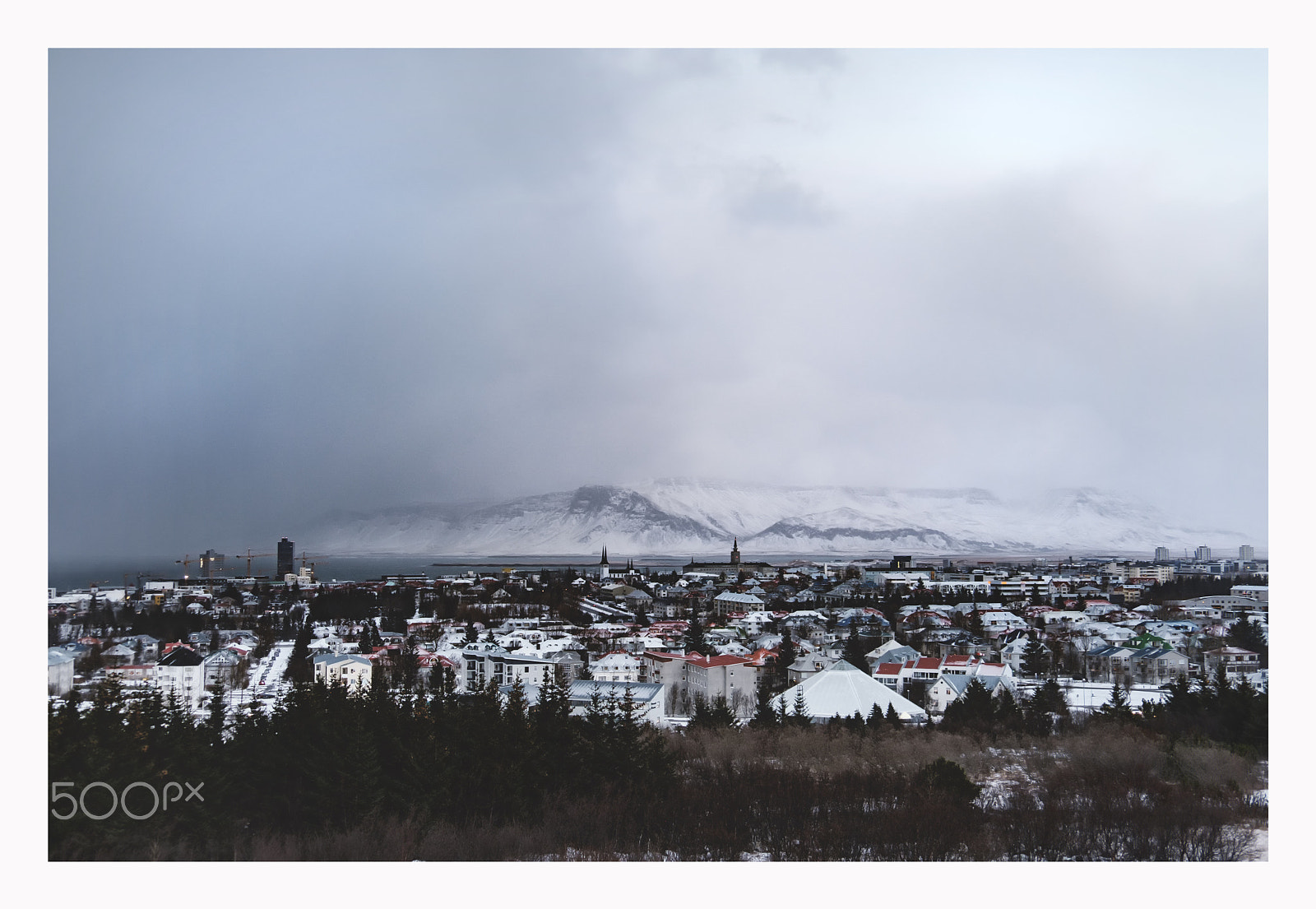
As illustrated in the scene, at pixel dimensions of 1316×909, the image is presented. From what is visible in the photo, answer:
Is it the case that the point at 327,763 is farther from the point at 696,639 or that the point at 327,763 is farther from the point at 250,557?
the point at 250,557

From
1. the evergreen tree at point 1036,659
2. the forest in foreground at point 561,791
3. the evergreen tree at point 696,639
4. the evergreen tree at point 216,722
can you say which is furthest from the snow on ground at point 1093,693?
the evergreen tree at point 216,722

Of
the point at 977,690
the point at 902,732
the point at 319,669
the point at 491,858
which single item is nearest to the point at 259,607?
the point at 319,669

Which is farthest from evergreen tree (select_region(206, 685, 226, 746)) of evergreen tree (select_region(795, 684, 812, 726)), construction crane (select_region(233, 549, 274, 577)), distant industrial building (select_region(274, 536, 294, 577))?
distant industrial building (select_region(274, 536, 294, 577))

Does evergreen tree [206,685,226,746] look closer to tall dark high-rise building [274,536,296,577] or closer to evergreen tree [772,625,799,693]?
evergreen tree [772,625,799,693]

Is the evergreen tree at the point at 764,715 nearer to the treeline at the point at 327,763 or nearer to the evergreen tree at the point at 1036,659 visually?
the treeline at the point at 327,763

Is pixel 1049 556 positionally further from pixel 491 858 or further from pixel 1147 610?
pixel 491 858

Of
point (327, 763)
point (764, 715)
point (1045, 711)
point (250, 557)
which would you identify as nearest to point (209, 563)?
point (250, 557)
